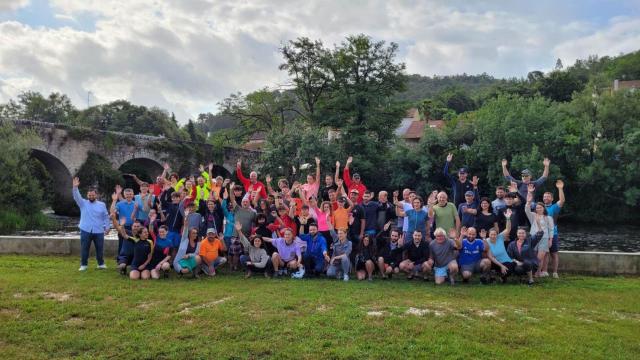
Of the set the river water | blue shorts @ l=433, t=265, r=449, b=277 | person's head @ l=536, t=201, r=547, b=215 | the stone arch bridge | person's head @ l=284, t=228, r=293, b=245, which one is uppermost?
the stone arch bridge

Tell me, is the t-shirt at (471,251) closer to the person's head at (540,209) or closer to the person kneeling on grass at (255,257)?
the person's head at (540,209)

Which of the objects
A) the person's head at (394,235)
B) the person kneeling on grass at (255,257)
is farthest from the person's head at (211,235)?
the person's head at (394,235)

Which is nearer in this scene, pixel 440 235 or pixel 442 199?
pixel 440 235

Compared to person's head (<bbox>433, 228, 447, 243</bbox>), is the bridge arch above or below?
above

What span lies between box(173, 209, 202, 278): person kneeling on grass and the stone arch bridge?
65.4 feet

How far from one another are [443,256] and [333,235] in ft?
6.79

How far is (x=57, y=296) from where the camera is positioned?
7.32 metres

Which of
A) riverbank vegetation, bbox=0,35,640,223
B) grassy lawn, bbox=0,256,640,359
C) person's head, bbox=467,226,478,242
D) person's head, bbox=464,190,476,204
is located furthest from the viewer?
riverbank vegetation, bbox=0,35,640,223

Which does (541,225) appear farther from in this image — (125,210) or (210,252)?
(125,210)

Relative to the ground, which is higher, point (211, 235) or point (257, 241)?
point (211, 235)

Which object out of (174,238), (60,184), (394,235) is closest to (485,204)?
(394,235)

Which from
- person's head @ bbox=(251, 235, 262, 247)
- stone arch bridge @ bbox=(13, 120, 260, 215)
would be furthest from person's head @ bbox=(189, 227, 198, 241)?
stone arch bridge @ bbox=(13, 120, 260, 215)

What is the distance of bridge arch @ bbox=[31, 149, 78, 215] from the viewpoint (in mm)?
28984

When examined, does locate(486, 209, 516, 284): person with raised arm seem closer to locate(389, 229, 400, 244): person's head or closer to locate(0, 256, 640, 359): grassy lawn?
locate(0, 256, 640, 359): grassy lawn
